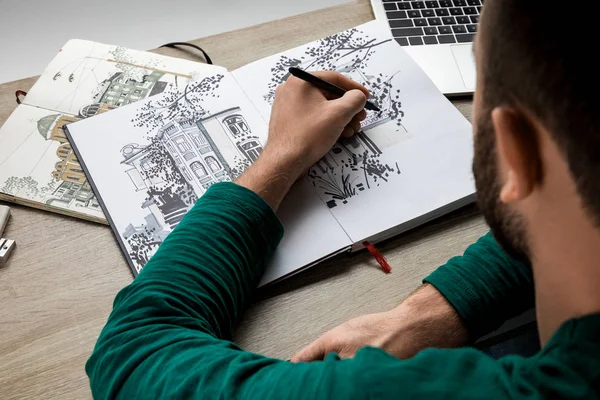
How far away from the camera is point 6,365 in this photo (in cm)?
64

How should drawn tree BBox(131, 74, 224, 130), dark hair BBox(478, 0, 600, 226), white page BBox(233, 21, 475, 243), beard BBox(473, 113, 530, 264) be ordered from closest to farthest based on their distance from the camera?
dark hair BBox(478, 0, 600, 226)
beard BBox(473, 113, 530, 264)
white page BBox(233, 21, 475, 243)
drawn tree BBox(131, 74, 224, 130)

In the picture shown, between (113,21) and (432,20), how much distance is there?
646mm

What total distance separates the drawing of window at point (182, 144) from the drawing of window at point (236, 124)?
2.4 inches

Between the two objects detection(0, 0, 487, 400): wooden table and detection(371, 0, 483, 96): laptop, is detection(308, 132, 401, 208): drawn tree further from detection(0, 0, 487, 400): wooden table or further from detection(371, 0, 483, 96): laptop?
detection(371, 0, 483, 96): laptop

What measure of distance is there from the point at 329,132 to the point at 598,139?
405 mm

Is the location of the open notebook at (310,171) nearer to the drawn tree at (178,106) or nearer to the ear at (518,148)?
the drawn tree at (178,106)

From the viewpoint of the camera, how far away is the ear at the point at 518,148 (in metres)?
0.45

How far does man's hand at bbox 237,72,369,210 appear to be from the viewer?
2.39ft

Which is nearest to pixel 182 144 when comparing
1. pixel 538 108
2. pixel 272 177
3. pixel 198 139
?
pixel 198 139

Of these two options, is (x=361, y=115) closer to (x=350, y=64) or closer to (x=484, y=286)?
(x=350, y=64)

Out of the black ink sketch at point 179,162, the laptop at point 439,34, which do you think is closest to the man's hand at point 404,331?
the black ink sketch at point 179,162

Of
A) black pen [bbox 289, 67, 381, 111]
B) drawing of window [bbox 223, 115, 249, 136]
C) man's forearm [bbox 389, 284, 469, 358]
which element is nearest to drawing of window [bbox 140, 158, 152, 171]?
drawing of window [bbox 223, 115, 249, 136]

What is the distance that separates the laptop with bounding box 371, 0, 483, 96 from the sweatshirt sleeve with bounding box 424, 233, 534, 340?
12.0 inches

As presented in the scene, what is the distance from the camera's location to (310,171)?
78cm
